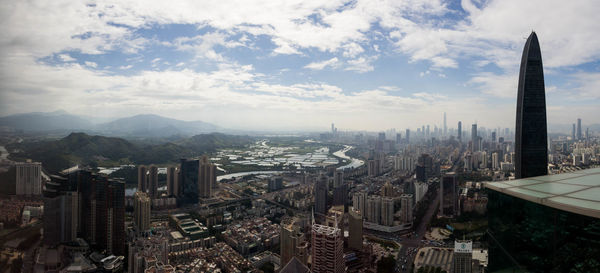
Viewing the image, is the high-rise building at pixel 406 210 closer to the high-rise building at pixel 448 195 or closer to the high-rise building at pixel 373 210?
the high-rise building at pixel 373 210

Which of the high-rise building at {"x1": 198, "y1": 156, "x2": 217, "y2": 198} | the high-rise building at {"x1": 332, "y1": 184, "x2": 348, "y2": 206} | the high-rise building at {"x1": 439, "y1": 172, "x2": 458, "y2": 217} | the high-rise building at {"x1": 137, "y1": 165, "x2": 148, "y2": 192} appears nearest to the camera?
the high-rise building at {"x1": 439, "y1": 172, "x2": 458, "y2": 217}

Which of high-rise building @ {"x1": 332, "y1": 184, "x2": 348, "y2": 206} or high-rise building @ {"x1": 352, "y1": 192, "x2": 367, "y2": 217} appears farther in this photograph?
high-rise building @ {"x1": 332, "y1": 184, "x2": 348, "y2": 206}

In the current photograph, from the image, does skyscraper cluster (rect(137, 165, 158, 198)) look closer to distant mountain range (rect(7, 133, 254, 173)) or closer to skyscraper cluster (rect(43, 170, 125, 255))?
distant mountain range (rect(7, 133, 254, 173))

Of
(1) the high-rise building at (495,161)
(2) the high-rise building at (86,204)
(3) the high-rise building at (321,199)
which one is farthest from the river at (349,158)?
(2) the high-rise building at (86,204)

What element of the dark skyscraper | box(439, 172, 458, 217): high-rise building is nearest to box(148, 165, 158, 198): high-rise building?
box(439, 172, 458, 217): high-rise building

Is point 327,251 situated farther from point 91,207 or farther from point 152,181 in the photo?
point 152,181
